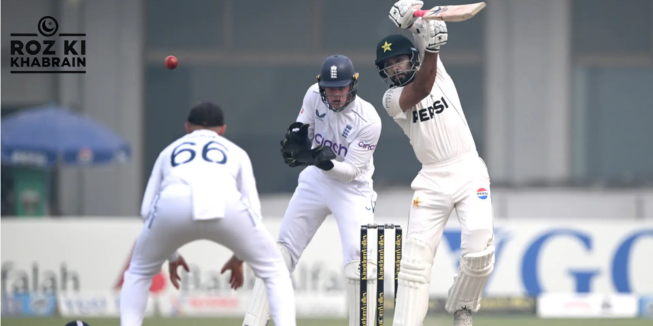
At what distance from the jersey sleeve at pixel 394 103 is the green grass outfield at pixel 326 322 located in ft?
8.91

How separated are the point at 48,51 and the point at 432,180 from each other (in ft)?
32.2

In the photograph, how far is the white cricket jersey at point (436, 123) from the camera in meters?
5.42

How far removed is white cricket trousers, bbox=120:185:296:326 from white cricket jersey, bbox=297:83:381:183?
3.14 feet

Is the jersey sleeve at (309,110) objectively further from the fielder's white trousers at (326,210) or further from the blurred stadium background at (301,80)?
the blurred stadium background at (301,80)

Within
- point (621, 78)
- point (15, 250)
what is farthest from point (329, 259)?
point (621, 78)

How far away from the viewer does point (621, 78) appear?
15.4 meters

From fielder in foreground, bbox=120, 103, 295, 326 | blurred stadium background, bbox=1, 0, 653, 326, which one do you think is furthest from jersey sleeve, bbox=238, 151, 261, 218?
blurred stadium background, bbox=1, 0, 653, 326

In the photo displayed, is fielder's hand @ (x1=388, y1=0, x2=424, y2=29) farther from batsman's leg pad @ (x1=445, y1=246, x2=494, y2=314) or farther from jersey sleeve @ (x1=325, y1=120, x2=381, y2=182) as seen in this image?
batsman's leg pad @ (x1=445, y1=246, x2=494, y2=314)

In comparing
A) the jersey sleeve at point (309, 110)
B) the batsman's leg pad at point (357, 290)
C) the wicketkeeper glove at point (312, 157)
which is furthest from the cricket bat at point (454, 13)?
the batsman's leg pad at point (357, 290)

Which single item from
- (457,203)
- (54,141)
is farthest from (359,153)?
(54,141)

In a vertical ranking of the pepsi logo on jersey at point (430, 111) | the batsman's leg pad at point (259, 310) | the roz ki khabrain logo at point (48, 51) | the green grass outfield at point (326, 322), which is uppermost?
the roz ki khabrain logo at point (48, 51)

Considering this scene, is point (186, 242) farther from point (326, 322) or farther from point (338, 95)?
point (326, 322)

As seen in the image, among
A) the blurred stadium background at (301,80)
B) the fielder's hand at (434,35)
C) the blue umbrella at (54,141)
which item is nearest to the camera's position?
the fielder's hand at (434,35)

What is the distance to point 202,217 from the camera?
4609 millimetres
